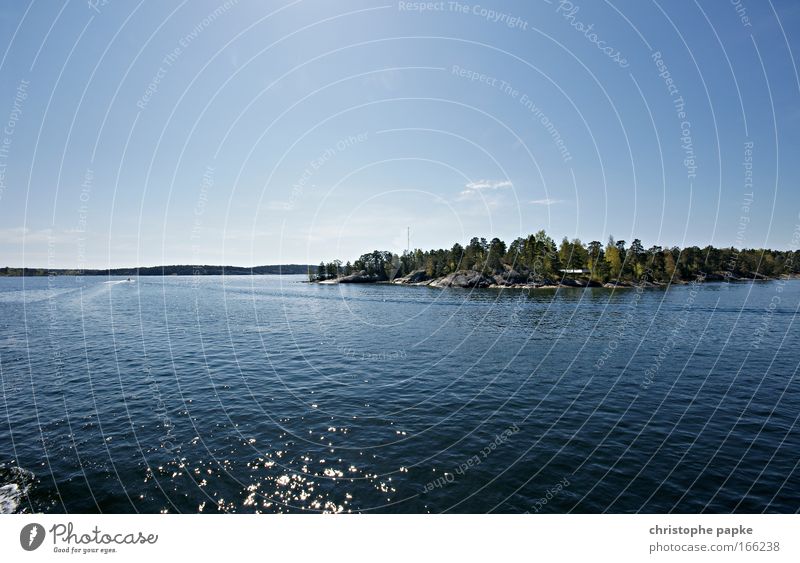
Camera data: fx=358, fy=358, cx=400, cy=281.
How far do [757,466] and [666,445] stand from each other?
13.0 feet

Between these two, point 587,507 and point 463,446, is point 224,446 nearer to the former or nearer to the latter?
point 463,446

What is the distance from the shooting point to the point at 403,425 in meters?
24.8

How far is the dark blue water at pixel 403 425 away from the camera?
17.1 meters

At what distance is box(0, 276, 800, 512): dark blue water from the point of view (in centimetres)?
1708

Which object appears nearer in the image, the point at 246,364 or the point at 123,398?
the point at 123,398

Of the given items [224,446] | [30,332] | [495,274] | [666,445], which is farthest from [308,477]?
[495,274]

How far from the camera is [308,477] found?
60.4ft

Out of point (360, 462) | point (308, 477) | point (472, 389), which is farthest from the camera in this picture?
point (472, 389)

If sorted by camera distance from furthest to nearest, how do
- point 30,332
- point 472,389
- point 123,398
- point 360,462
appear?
1. point 30,332
2. point 472,389
3. point 123,398
4. point 360,462

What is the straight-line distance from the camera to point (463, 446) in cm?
2181

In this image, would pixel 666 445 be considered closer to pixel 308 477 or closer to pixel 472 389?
pixel 472 389
